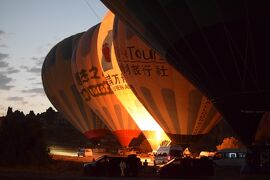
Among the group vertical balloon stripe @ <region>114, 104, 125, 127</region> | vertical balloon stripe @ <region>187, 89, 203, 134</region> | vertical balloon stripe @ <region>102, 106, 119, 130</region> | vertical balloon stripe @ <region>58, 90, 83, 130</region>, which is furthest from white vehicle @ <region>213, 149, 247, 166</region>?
vertical balloon stripe @ <region>58, 90, 83, 130</region>

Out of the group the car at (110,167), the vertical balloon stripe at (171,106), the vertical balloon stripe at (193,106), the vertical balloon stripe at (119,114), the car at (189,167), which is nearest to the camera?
the car at (189,167)

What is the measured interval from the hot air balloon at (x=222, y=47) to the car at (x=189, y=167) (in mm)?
2274

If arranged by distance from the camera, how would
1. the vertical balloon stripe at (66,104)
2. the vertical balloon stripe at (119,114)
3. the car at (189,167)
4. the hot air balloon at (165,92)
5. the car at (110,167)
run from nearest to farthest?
1. the car at (189,167)
2. the car at (110,167)
3. the hot air balloon at (165,92)
4. the vertical balloon stripe at (119,114)
5. the vertical balloon stripe at (66,104)

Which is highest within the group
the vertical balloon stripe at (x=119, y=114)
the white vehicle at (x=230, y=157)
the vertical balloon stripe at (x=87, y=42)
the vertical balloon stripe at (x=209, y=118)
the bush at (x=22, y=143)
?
the vertical balloon stripe at (x=87, y=42)

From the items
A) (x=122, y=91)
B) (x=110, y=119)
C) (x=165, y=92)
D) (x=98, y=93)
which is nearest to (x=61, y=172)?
(x=165, y=92)

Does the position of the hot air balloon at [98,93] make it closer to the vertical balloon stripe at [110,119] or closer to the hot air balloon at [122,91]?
the vertical balloon stripe at [110,119]

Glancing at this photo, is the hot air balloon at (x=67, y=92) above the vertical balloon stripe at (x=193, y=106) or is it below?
above

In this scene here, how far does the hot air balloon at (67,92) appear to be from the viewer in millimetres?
55875

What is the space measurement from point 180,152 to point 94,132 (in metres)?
21.8

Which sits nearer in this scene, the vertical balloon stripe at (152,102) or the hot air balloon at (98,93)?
the vertical balloon stripe at (152,102)

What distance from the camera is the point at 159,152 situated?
3722 cm

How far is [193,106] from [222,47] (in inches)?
517

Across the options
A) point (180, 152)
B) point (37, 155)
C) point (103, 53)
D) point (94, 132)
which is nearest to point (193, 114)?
point (180, 152)

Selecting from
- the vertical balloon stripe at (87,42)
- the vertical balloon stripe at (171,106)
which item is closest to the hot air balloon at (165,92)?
the vertical balloon stripe at (171,106)
